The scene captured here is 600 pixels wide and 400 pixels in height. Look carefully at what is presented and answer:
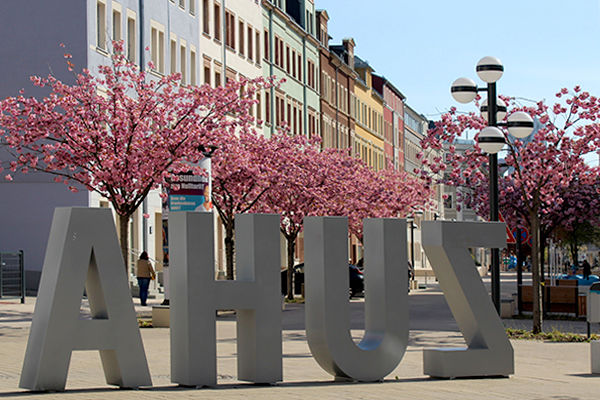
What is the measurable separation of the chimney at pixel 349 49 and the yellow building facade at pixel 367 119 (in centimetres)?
134

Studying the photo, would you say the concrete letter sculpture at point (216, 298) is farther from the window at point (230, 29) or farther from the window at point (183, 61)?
the window at point (230, 29)

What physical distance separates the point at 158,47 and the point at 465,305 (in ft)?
108

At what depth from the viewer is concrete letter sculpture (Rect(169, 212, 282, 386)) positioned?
12.3 m

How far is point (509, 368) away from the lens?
46.7 ft

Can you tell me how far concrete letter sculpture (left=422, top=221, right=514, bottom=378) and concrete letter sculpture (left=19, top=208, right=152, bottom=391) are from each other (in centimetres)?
365

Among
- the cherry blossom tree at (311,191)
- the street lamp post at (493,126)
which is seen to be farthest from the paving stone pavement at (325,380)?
the cherry blossom tree at (311,191)

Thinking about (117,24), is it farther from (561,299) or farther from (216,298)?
(216,298)

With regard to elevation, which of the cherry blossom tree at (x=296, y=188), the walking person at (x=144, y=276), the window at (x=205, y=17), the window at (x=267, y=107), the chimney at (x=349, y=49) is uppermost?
the chimney at (x=349, y=49)

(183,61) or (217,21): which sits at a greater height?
(217,21)

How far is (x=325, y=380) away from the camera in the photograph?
1380 cm

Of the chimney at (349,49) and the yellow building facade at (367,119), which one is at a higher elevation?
the chimney at (349,49)

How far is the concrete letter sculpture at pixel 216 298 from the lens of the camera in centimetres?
1233

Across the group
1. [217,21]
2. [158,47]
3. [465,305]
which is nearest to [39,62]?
[158,47]

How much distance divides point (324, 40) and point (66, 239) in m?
67.3
